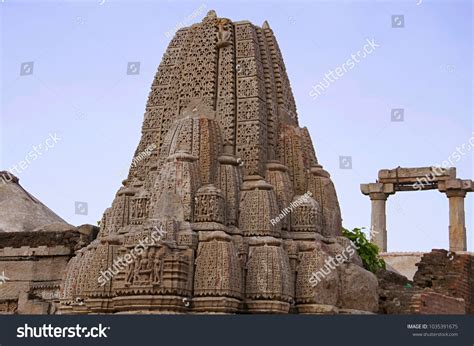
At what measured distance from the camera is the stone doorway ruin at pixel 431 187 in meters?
37.3

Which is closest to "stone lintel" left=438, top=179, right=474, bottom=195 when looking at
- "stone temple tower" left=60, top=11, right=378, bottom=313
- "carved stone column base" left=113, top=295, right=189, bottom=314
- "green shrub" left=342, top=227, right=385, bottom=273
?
"green shrub" left=342, top=227, right=385, bottom=273

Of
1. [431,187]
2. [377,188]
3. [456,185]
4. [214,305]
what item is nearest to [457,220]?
[456,185]

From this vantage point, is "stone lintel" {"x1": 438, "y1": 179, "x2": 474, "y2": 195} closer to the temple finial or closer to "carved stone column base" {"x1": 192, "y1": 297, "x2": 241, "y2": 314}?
the temple finial

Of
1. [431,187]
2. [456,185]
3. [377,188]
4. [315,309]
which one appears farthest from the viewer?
[377,188]

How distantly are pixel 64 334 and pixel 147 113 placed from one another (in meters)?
5.96

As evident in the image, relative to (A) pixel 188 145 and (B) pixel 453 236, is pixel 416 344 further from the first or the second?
(B) pixel 453 236

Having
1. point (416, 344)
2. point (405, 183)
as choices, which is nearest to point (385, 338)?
point (416, 344)

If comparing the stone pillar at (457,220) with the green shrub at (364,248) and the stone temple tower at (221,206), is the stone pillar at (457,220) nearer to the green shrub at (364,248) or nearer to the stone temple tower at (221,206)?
the green shrub at (364,248)

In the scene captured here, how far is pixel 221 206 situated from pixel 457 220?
86.6ft

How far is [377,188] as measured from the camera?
38906 mm

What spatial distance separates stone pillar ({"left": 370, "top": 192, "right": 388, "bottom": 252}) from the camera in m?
39.1

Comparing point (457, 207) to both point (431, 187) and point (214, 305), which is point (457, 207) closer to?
point (431, 187)

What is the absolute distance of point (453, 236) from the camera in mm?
38406

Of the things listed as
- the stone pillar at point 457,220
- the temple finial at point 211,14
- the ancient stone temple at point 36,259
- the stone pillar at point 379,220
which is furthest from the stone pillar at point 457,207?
the temple finial at point 211,14
